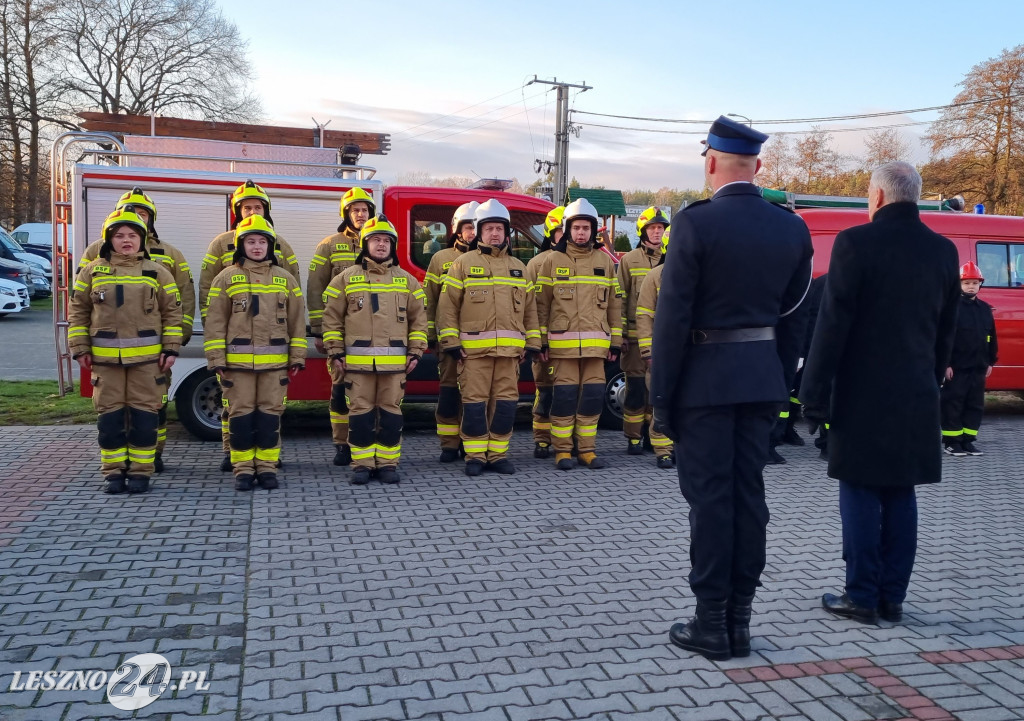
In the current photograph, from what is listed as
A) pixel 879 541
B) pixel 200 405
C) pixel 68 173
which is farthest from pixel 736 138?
pixel 68 173

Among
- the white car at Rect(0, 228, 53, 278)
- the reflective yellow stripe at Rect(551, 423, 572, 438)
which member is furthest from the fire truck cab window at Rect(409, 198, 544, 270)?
the white car at Rect(0, 228, 53, 278)

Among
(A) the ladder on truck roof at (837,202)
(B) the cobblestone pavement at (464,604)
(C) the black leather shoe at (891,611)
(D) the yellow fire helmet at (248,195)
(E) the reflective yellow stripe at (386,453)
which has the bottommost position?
(B) the cobblestone pavement at (464,604)

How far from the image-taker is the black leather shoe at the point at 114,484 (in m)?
6.41

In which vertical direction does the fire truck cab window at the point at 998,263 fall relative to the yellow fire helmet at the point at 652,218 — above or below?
below

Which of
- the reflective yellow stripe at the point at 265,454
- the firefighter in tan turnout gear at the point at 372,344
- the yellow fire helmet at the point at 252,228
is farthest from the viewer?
the firefighter in tan turnout gear at the point at 372,344

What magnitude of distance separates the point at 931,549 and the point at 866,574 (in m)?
1.58

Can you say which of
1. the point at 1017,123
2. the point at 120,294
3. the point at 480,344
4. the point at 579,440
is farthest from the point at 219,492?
the point at 1017,123

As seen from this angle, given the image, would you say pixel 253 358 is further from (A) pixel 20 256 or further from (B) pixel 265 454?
(A) pixel 20 256

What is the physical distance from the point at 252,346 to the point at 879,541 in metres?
4.48

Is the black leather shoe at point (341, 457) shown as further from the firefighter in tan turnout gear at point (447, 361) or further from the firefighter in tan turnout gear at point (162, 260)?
the firefighter in tan turnout gear at point (162, 260)

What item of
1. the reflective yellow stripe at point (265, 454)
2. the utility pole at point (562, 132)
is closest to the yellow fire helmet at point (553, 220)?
the reflective yellow stripe at point (265, 454)

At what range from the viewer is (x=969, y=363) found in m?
8.49

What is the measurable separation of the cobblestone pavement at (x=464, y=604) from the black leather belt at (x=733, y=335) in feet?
4.53

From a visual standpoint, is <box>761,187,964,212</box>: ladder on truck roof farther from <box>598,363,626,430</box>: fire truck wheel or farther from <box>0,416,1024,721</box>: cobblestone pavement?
<box>0,416,1024,721</box>: cobblestone pavement
